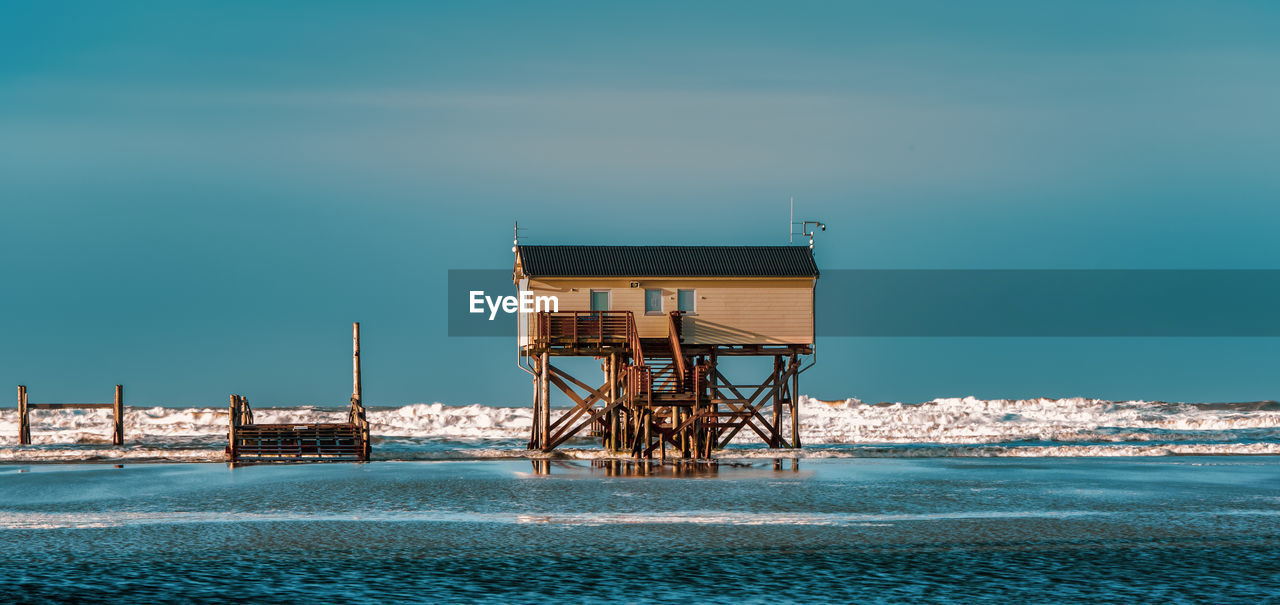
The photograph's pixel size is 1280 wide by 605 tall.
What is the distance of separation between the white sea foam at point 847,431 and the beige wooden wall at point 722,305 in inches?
187

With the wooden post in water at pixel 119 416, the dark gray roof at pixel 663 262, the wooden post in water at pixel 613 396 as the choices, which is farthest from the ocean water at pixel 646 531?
the wooden post in water at pixel 119 416

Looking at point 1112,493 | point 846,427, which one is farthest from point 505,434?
point 1112,493

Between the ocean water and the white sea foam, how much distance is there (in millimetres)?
6265

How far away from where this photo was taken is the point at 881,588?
15953 mm

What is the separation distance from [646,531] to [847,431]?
58557mm

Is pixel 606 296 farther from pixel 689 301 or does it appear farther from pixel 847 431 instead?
pixel 847 431

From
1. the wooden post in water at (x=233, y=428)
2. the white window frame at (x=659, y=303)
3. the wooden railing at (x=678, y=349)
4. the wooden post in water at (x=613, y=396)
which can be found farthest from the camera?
the wooden post in water at (x=613, y=396)

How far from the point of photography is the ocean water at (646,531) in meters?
16.0

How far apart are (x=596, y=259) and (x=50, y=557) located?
2876 cm

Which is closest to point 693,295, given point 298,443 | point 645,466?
point 645,466

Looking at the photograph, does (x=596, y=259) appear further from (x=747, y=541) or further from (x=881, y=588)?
(x=881, y=588)

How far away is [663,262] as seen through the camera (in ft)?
151

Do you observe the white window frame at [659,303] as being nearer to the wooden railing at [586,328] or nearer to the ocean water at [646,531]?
the wooden railing at [586,328]

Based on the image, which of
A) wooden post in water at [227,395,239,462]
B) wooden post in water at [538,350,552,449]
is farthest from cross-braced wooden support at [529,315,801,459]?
wooden post in water at [227,395,239,462]
